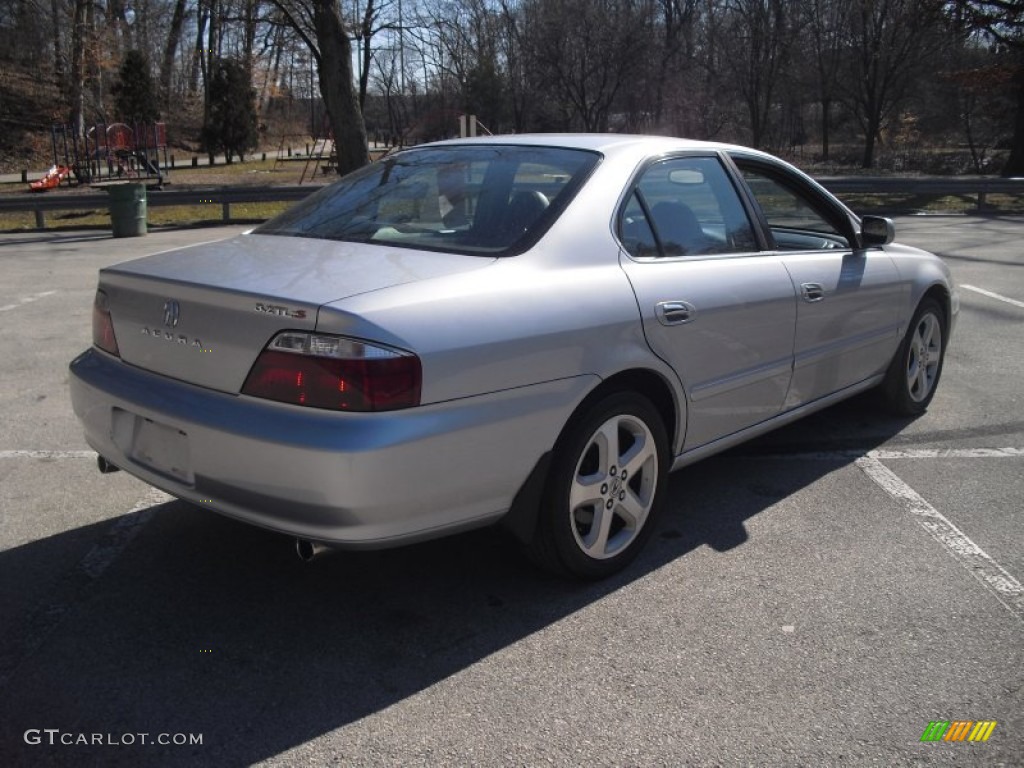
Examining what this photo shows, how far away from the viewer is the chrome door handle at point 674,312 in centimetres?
335

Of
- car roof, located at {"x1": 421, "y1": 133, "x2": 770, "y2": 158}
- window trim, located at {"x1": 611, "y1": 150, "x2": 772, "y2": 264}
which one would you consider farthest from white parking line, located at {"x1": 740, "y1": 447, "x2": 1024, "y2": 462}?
car roof, located at {"x1": 421, "y1": 133, "x2": 770, "y2": 158}

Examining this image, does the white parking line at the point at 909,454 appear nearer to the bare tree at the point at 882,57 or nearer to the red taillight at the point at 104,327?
the red taillight at the point at 104,327

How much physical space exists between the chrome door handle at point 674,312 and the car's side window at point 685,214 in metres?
0.22

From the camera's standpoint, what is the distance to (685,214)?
379 centimetres

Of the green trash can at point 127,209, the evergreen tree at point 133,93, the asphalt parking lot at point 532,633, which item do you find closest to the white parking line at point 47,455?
the asphalt parking lot at point 532,633

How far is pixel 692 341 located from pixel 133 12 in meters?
52.6

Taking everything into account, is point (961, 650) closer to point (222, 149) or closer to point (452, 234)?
point (452, 234)

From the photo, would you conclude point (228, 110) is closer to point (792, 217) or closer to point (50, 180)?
point (50, 180)

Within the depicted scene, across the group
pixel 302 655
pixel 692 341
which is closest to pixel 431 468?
pixel 302 655

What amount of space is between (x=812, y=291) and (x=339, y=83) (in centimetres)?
1675

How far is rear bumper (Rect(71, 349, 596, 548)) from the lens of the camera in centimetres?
257

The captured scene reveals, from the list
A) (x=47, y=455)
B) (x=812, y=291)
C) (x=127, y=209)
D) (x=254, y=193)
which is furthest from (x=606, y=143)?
(x=254, y=193)

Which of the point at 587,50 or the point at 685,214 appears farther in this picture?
the point at 587,50

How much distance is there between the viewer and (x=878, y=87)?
39.9 metres
